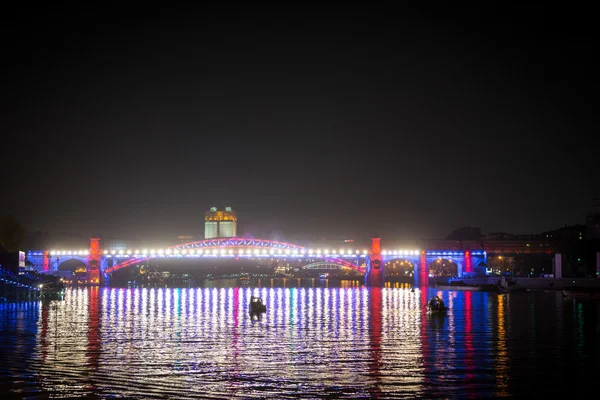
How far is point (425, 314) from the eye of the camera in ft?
226

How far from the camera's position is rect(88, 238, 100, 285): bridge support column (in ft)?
539

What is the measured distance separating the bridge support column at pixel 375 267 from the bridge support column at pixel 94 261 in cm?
5862

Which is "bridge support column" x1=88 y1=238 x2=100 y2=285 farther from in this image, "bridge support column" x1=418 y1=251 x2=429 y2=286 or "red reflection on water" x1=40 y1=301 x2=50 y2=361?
"red reflection on water" x1=40 y1=301 x2=50 y2=361

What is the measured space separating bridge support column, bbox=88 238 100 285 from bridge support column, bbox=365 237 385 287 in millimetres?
58617

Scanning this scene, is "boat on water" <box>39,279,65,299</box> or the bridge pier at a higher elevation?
the bridge pier

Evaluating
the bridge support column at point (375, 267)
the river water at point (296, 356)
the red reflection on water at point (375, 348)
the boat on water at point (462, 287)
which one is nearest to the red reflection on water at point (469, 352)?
the river water at point (296, 356)

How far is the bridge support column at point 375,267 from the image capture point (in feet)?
520

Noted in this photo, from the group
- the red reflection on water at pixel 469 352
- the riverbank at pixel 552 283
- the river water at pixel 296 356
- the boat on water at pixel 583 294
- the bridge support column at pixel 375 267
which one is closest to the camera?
the river water at pixel 296 356

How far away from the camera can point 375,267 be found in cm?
16025

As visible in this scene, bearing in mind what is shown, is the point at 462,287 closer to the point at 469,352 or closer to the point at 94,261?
the point at 94,261

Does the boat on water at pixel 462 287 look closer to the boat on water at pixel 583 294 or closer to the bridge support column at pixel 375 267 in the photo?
the bridge support column at pixel 375 267

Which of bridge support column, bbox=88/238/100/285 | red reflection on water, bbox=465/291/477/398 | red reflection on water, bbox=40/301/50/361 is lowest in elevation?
red reflection on water, bbox=465/291/477/398

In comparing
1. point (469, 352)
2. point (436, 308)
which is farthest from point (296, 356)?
point (436, 308)

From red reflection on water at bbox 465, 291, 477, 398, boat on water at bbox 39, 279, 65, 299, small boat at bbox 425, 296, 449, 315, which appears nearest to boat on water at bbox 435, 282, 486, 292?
small boat at bbox 425, 296, 449, 315
